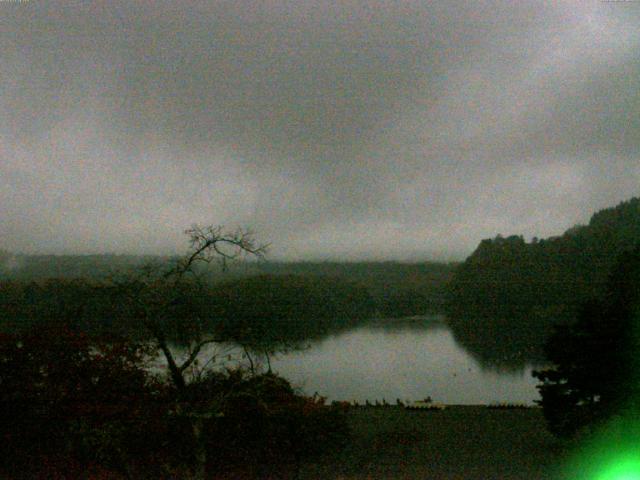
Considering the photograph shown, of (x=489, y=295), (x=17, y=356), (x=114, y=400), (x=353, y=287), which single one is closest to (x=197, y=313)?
(x=114, y=400)

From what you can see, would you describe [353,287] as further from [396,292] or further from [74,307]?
[74,307]

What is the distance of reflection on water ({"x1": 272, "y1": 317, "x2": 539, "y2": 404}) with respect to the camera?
2311 centimetres

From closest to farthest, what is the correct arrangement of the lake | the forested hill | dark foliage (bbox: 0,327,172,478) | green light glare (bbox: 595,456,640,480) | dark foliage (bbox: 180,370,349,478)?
1. green light glare (bbox: 595,456,640,480)
2. dark foliage (bbox: 0,327,172,478)
3. dark foliage (bbox: 180,370,349,478)
4. the lake
5. the forested hill

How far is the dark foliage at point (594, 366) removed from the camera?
997 centimetres

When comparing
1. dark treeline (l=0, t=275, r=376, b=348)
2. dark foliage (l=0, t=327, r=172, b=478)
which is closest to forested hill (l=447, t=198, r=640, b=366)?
dark treeline (l=0, t=275, r=376, b=348)

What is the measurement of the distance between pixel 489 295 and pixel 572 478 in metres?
34.9

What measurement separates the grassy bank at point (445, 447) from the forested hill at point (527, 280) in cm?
2278

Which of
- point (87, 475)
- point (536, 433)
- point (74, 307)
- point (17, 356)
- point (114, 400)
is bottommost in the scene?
point (536, 433)

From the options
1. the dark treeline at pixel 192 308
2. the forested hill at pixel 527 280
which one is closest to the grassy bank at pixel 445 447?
the dark treeline at pixel 192 308

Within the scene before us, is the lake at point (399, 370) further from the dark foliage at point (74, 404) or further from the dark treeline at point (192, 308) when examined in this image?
the dark foliage at point (74, 404)

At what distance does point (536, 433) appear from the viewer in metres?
13.1

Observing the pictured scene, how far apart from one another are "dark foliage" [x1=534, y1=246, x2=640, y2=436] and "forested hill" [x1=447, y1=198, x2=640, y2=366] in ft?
82.1

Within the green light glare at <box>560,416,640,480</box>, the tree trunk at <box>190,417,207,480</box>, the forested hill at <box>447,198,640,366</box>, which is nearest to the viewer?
the tree trunk at <box>190,417,207,480</box>

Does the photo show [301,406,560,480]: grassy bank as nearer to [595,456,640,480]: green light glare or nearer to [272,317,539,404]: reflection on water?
[595,456,640,480]: green light glare
